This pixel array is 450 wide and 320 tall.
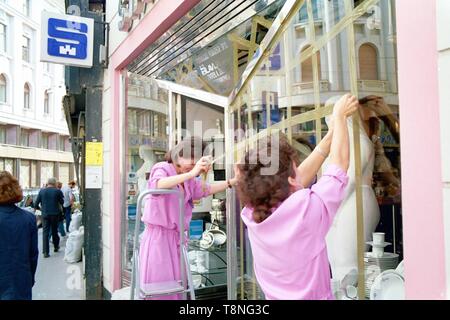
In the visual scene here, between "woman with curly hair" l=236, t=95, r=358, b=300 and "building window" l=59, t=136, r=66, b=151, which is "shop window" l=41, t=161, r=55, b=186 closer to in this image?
"building window" l=59, t=136, r=66, b=151

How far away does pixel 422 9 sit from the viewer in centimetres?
111

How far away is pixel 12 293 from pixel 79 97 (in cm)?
Result: 333

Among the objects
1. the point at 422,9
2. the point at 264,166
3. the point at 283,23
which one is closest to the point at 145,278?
the point at 264,166

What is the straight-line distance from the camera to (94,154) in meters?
3.92

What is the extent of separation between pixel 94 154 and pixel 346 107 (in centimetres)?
310

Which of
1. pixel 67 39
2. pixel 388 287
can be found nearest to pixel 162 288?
pixel 388 287

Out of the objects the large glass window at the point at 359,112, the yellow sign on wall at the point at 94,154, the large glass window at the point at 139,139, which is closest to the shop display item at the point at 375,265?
the large glass window at the point at 359,112

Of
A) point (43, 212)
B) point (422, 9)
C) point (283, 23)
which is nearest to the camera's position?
point (422, 9)

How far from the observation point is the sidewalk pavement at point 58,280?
3873 mm

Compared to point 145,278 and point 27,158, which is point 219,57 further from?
point 27,158

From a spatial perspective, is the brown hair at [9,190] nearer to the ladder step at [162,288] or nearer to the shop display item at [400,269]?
the ladder step at [162,288]

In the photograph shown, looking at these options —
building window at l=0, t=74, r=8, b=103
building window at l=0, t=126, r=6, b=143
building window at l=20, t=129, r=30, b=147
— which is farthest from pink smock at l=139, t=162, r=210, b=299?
building window at l=20, t=129, r=30, b=147

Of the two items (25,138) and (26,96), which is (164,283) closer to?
(26,96)
